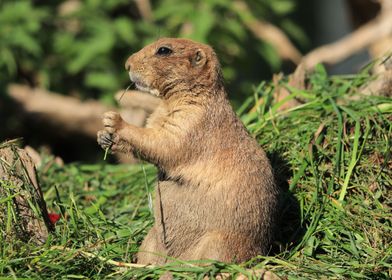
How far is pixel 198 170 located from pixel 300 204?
2.63 ft

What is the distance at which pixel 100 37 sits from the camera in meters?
8.62

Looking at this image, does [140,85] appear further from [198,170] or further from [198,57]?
[198,170]

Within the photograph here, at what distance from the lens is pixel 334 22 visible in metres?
13.5

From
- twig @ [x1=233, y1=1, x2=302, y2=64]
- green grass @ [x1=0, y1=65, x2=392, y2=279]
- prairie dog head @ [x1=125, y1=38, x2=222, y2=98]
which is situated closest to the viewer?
green grass @ [x1=0, y1=65, x2=392, y2=279]

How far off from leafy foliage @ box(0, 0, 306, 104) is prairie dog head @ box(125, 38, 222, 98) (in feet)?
12.3

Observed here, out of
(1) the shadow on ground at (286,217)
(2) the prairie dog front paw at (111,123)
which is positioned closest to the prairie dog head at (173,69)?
(2) the prairie dog front paw at (111,123)

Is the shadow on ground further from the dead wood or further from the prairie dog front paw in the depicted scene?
the dead wood

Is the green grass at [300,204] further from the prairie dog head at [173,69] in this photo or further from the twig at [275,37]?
the twig at [275,37]

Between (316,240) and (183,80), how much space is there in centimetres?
118

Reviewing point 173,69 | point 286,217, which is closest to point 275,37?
point 286,217

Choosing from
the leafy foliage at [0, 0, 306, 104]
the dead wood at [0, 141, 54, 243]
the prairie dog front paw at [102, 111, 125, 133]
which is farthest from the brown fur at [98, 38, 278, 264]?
the leafy foliage at [0, 0, 306, 104]

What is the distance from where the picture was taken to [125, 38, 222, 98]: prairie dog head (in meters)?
4.25

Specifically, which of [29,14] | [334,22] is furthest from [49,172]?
[334,22]

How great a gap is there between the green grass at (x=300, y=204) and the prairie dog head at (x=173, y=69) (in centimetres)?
57
